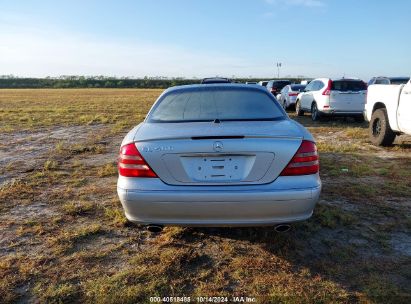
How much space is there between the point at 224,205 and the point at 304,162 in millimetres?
763

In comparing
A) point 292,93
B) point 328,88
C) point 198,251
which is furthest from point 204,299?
point 292,93

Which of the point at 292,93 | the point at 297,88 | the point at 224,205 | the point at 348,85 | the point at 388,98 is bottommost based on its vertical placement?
the point at 224,205

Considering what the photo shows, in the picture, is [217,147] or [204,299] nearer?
[204,299]

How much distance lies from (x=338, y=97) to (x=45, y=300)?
498 inches

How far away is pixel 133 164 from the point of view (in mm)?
3365

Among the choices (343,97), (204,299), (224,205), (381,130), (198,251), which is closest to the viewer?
(204,299)

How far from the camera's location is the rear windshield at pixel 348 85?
45.5 ft

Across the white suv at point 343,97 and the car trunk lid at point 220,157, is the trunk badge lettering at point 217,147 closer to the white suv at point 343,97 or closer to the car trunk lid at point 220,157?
the car trunk lid at point 220,157

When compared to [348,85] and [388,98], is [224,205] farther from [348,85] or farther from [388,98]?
[348,85]

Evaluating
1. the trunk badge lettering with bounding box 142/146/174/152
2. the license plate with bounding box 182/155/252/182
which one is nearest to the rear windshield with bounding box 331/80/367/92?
the license plate with bounding box 182/155/252/182

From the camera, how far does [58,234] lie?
166 inches

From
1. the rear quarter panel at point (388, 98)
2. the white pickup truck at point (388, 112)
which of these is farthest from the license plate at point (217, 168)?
the rear quarter panel at point (388, 98)

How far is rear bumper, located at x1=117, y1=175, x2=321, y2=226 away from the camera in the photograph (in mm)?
3164

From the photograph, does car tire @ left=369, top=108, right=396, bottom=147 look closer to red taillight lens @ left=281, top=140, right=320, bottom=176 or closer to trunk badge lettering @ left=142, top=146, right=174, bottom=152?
red taillight lens @ left=281, top=140, right=320, bottom=176
